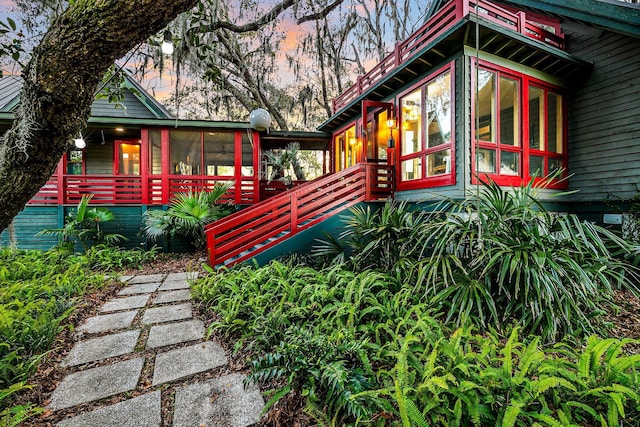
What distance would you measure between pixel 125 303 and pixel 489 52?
265 inches

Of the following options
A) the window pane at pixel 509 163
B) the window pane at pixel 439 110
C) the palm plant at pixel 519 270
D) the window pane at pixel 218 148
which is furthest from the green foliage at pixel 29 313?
the window pane at pixel 509 163

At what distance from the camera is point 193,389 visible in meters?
1.87

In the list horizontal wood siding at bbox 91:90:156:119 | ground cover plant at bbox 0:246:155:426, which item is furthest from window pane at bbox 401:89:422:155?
horizontal wood siding at bbox 91:90:156:119

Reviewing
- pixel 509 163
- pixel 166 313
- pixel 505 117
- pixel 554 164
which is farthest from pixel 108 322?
pixel 554 164

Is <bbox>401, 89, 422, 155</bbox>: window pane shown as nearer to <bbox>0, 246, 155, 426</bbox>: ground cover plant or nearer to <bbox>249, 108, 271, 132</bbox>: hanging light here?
<bbox>249, 108, 271, 132</bbox>: hanging light

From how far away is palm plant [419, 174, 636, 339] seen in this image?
246cm

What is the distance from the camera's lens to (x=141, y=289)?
4059 millimetres

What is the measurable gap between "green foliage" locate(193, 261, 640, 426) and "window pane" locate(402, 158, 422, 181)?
371cm

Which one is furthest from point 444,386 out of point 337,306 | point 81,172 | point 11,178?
point 81,172

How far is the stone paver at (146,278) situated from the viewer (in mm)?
4495

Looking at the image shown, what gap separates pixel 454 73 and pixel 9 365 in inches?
248

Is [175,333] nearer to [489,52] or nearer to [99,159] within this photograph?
[489,52]

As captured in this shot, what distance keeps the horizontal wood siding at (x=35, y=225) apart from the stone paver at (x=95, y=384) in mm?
6797

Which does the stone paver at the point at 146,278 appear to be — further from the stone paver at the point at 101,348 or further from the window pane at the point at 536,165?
the window pane at the point at 536,165
